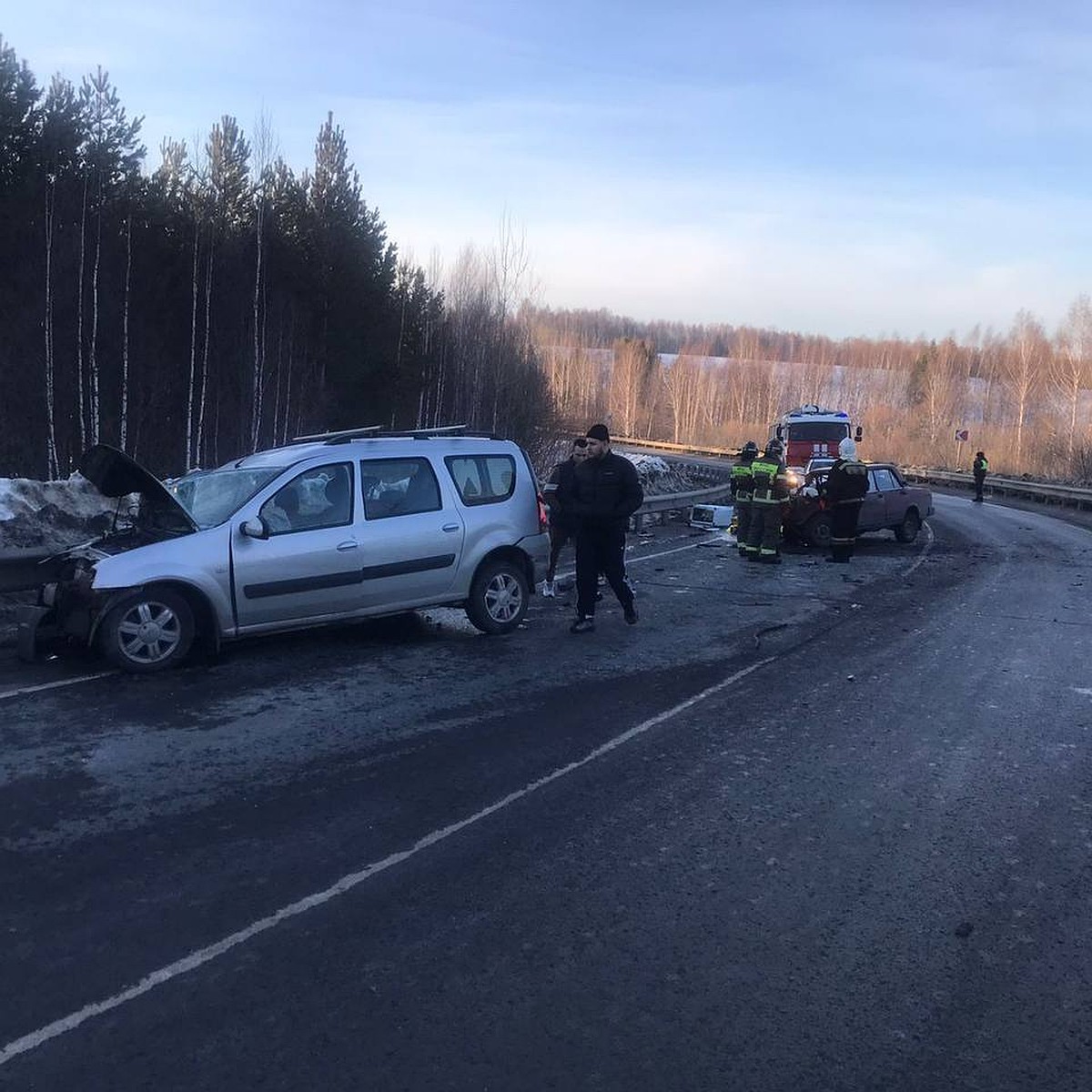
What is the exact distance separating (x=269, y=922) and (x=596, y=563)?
6.65 metres

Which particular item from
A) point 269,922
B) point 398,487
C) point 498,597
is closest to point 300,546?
point 398,487

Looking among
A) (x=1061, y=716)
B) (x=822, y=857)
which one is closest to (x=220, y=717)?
(x=822, y=857)

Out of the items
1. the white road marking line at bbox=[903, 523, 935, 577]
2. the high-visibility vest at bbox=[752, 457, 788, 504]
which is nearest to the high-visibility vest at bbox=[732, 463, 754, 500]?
the high-visibility vest at bbox=[752, 457, 788, 504]

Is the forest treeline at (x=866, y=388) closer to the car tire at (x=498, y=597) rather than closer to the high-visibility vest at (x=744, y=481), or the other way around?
the high-visibility vest at (x=744, y=481)

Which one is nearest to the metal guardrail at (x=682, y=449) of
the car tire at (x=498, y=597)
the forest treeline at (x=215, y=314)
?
the forest treeline at (x=215, y=314)

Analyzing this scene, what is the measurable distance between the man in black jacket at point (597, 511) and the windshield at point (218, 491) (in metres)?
2.99

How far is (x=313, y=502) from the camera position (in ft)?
28.5

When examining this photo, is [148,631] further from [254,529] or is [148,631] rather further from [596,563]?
[596,563]

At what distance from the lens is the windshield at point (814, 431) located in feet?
99.7

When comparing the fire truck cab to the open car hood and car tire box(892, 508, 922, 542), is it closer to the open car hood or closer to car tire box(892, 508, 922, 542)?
car tire box(892, 508, 922, 542)

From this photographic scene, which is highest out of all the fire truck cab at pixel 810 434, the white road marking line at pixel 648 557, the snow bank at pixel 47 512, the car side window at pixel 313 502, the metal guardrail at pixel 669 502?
the fire truck cab at pixel 810 434

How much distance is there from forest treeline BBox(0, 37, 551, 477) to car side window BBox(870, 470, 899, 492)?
17.6m

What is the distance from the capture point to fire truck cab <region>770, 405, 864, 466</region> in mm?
30188

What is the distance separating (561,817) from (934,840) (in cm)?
174
